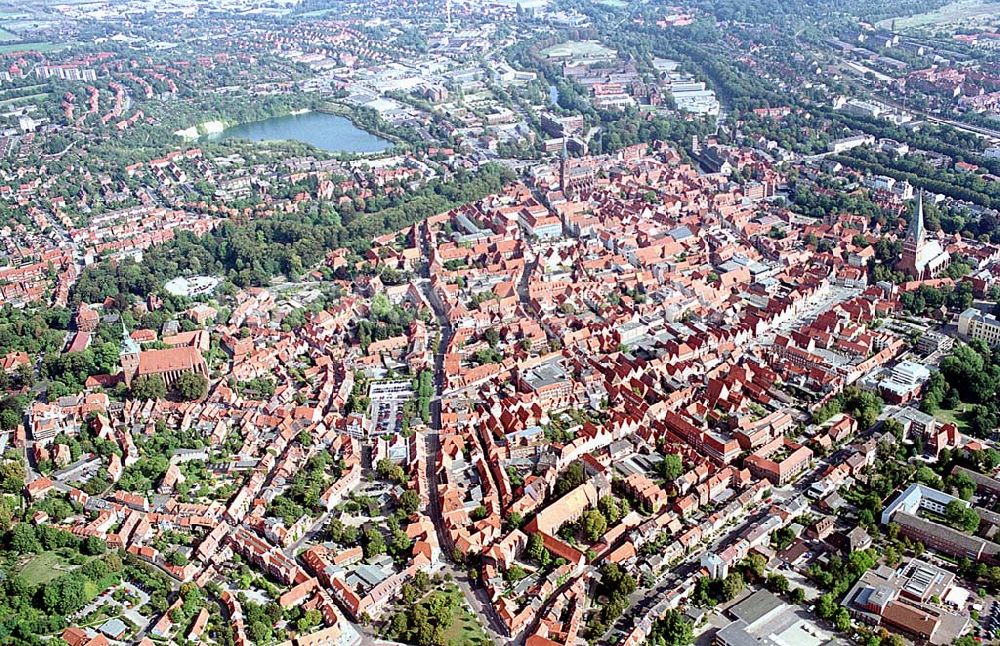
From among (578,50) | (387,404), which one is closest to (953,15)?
(578,50)

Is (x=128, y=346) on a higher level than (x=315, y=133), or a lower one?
higher

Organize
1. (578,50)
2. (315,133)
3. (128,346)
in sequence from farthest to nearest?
(578,50), (315,133), (128,346)

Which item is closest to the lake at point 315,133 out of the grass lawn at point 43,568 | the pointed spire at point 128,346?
the pointed spire at point 128,346

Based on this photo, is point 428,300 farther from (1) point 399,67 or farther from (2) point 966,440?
(1) point 399,67

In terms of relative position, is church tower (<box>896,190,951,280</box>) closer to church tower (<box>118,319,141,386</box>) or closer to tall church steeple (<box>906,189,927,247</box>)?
tall church steeple (<box>906,189,927,247</box>)

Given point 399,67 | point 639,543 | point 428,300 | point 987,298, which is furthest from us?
point 399,67

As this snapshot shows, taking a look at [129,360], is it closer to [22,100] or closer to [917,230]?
[917,230]

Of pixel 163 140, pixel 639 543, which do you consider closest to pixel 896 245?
pixel 639 543
